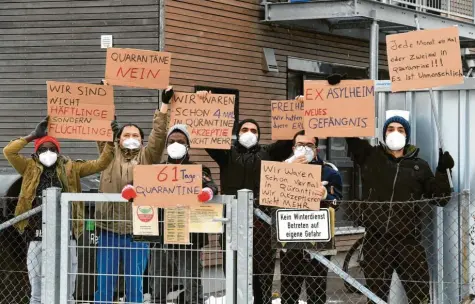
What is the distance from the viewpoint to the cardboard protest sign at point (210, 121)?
697 cm

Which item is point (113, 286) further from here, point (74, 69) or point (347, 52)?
point (347, 52)

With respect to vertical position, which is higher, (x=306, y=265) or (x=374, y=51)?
(x=374, y=51)

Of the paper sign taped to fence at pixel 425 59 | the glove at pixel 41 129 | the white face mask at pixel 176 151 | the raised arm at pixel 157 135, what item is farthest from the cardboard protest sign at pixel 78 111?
the paper sign taped to fence at pixel 425 59

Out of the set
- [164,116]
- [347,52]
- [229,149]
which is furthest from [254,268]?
[347,52]

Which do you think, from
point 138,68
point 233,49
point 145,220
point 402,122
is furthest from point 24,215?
point 233,49

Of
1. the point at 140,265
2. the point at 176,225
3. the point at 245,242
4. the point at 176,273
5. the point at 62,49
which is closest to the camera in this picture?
the point at 245,242

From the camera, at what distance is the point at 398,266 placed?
655 cm

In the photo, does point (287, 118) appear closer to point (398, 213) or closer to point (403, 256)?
point (398, 213)

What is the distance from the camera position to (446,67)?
6.30m

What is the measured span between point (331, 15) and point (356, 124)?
7.28 meters

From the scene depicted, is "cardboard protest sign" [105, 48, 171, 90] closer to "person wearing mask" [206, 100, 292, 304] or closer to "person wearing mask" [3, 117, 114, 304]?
"person wearing mask" [3, 117, 114, 304]

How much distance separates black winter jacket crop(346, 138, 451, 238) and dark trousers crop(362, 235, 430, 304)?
0.28 feet

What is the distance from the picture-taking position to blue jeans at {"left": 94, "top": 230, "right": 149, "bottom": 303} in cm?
626

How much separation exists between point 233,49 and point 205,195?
24.5 feet
